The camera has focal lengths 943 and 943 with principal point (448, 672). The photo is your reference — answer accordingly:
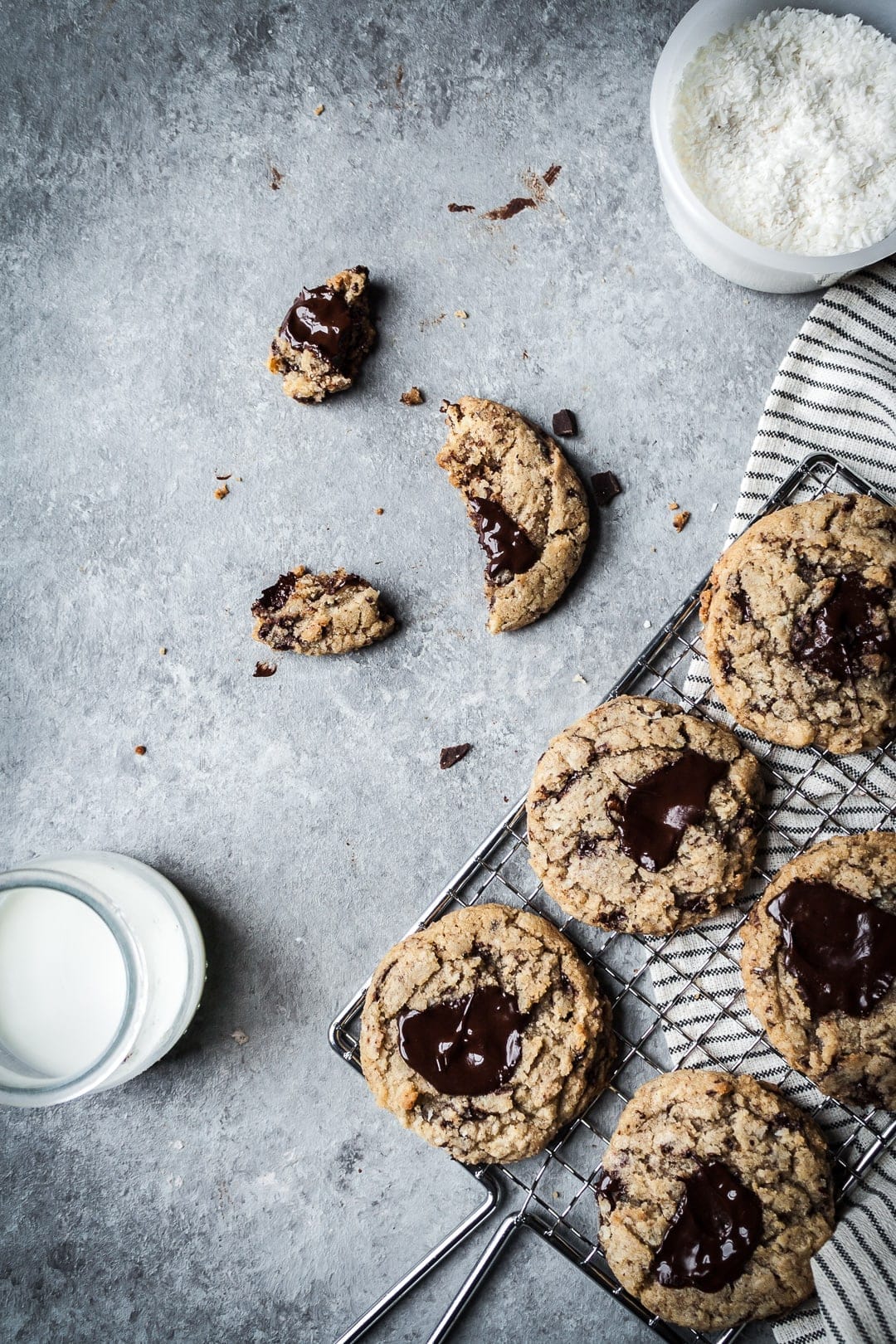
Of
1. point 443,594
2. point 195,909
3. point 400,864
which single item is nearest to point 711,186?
point 443,594

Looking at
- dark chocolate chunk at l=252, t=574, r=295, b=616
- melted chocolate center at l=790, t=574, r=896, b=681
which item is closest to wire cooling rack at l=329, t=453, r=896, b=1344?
melted chocolate center at l=790, t=574, r=896, b=681

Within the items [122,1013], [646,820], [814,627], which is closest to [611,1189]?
[646,820]

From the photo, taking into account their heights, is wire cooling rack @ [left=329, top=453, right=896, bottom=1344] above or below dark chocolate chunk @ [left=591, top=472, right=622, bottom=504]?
below

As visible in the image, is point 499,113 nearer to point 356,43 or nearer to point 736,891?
point 356,43

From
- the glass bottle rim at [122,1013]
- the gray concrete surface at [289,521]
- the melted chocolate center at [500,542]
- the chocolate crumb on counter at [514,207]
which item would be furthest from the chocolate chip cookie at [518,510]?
the glass bottle rim at [122,1013]

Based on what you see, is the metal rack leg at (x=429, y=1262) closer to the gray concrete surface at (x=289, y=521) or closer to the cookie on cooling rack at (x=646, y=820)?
the gray concrete surface at (x=289, y=521)

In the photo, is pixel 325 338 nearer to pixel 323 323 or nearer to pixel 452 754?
pixel 323 323

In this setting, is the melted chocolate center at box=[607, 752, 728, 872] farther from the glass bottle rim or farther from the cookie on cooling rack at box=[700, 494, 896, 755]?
the glass bottle rim
